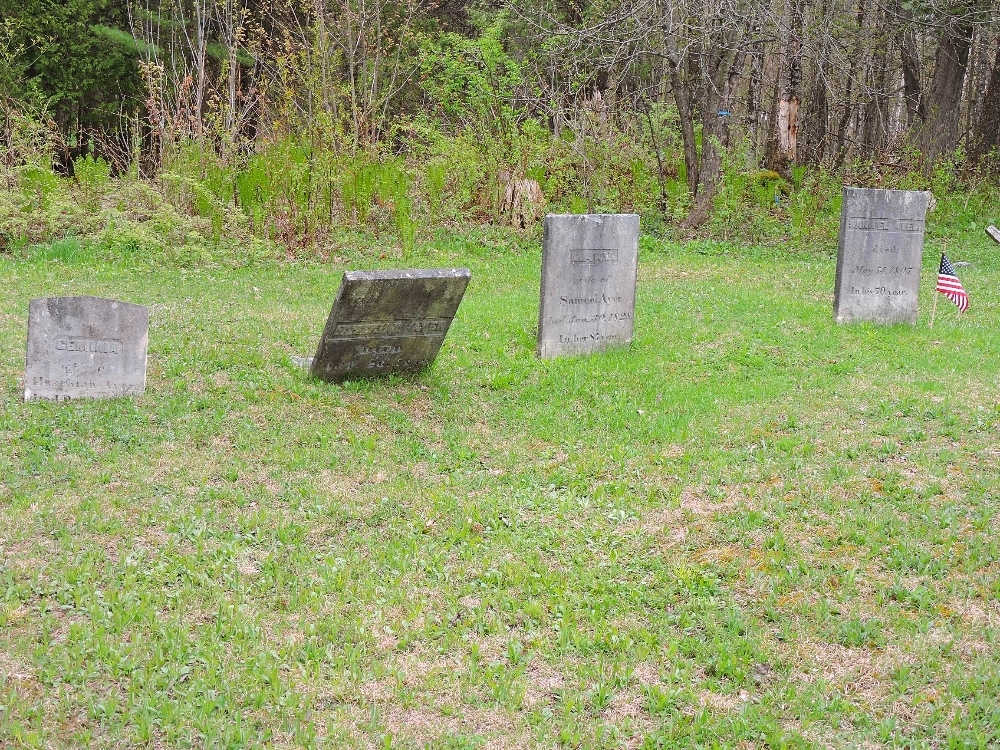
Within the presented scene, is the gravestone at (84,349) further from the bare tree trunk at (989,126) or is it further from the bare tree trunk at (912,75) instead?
the bare tree trunk at (989,126)

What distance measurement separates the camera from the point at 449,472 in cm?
665

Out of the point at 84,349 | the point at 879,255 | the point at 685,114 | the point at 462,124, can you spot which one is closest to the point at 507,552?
the point at 84,349

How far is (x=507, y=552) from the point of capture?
541 centimetres

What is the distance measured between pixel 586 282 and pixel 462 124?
11826 millimetres


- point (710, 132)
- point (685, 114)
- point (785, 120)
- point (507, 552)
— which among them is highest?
point (785, 120)

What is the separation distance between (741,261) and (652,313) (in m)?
4.83

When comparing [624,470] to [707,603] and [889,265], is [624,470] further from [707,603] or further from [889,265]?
[889,265]

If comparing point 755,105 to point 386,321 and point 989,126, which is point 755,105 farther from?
point 386,321

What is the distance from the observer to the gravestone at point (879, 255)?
422 inches

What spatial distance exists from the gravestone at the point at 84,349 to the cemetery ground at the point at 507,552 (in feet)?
0.57

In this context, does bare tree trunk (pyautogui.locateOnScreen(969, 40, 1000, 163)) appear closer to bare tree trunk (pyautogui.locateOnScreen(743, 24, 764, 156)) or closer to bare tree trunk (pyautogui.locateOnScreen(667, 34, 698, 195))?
bare tree trunk (pyautogui.locateOnScreen(743, 24, 764, 156))

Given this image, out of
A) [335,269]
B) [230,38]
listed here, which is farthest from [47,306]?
[230,38]

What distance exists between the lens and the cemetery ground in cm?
398

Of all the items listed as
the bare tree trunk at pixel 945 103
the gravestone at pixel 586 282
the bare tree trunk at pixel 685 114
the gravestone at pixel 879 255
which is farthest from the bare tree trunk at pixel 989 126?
the gravestone at pixel 586 282
